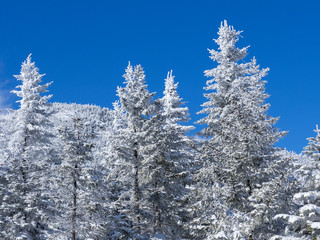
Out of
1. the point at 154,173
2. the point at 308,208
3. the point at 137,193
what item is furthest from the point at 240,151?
the point at 137,193

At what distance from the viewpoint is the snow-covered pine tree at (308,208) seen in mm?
12125

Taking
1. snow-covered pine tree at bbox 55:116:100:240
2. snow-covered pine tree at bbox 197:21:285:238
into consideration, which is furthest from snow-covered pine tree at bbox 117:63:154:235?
snow-covered pine tree at bbox 197:21:285:238

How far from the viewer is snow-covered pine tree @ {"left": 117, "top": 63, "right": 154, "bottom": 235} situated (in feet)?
70.4

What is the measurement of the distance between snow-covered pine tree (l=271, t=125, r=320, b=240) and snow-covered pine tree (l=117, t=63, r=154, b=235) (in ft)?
32.9

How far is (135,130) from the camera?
23047 millimetres

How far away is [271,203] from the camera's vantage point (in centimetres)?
1362

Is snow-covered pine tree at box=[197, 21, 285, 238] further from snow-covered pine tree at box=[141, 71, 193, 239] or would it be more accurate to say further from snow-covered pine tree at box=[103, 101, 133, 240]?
snow-covered pine tree at box=[103, 101, 133, 240]

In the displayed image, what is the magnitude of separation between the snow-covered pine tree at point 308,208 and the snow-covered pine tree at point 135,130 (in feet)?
32.9

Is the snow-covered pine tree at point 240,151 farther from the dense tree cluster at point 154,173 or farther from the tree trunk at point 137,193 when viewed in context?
the tree trunk at point 137,193

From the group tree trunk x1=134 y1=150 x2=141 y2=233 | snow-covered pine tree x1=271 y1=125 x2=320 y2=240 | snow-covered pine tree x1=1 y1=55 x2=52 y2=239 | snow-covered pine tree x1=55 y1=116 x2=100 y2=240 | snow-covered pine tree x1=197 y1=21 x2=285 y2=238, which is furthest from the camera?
tree trunk x1=134 y1=150 x2=141 y2=233

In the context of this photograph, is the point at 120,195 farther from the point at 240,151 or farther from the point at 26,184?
the point at 240,151

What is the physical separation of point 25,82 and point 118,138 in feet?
39.3

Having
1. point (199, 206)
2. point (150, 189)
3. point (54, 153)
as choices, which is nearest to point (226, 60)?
point (150, 189)

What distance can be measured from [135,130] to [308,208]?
13212 millimetres
